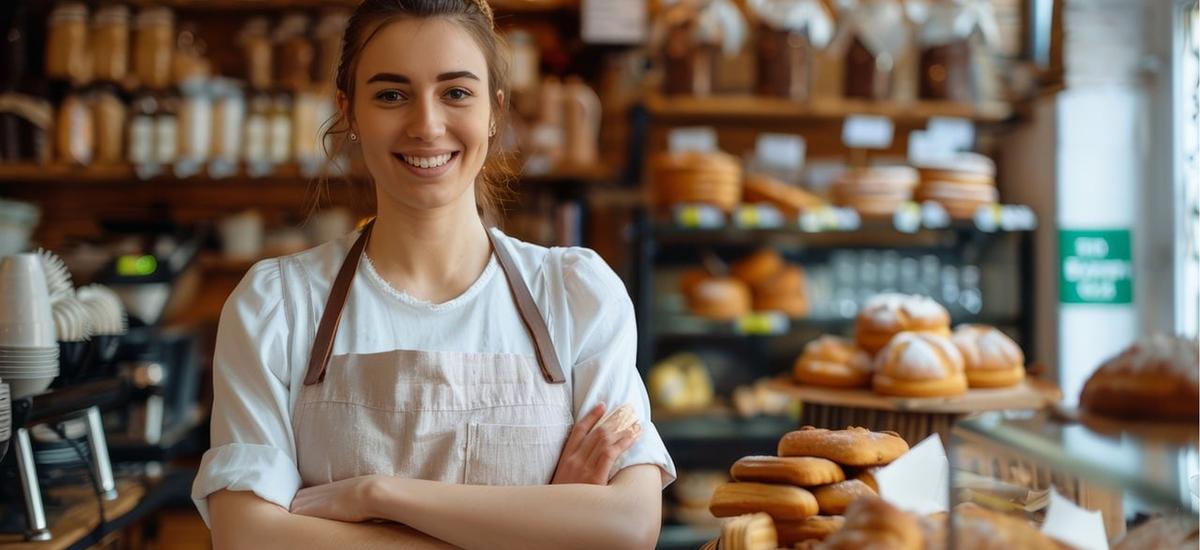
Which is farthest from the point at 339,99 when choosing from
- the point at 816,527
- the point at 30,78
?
the point at 30,78

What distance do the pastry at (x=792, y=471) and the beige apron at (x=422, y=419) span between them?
26 centimetres

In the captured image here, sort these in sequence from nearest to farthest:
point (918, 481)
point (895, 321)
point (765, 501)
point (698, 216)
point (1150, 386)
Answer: point (1150, 386)
point (918, 481)
point (765, 501)
point (895, 321)
point (698, 216)

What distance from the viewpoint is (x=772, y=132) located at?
4.81 meters

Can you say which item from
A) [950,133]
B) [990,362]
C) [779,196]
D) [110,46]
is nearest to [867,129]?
[950,133]

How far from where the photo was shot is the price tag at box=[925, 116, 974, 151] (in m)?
4.45

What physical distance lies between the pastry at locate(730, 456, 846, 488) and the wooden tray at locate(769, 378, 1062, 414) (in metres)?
1.22

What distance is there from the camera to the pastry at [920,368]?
263 cm

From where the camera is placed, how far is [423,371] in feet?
4.55

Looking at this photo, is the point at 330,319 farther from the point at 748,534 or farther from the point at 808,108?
the point at 808,108

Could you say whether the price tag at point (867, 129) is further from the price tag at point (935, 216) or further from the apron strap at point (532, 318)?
the apron strap at point (532, 318)

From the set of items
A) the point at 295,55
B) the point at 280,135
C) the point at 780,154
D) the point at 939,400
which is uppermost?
the point at 295,55

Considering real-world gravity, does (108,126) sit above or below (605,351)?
above

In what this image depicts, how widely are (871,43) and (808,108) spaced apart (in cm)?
39

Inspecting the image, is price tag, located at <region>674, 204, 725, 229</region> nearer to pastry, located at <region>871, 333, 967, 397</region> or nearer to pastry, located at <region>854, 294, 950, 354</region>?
pastry, located at <region>854, 294, 950, 354</region>
